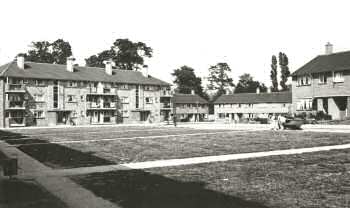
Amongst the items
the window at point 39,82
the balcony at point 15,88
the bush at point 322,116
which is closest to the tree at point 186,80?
the window at point 39,82

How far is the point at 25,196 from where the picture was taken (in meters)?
8.84

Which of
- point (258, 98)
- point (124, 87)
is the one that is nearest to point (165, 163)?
point (124, 87)

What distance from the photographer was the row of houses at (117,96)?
46688mm

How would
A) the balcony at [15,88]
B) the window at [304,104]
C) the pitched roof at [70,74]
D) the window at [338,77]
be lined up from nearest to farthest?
the window at [338,77] < the window at [304,104] < the balcony at [15,88] < the pitched roof at [70,74]

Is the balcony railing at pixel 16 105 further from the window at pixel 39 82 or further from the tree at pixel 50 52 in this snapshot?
the tree at pixel 50 52

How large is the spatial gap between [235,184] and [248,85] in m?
110

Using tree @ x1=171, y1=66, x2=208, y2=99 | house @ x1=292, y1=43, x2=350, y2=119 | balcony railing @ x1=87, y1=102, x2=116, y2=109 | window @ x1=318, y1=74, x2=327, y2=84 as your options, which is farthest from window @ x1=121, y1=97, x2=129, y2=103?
tree @ x1=171, y1=66, x2=208, y2=99

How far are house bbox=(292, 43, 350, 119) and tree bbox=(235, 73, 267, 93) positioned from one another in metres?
63.2

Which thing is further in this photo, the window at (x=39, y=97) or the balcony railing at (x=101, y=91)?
the balcony railing at (x=101, y=91)

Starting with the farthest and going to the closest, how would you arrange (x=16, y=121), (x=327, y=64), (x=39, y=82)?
1. (x=39, y=82)
2. (x=16, y=121)
3. (x=327, y=64)

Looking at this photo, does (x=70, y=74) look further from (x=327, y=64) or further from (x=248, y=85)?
(x=248, y=85)

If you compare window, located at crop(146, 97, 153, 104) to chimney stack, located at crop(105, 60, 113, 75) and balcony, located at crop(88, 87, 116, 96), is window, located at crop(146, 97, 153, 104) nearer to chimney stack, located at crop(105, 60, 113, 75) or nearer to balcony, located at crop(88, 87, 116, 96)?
balcony, located at crop(88, 87, 116, 96)

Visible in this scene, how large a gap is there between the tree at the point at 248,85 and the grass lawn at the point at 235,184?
10255cm

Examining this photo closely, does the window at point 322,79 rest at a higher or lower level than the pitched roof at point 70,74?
lower
